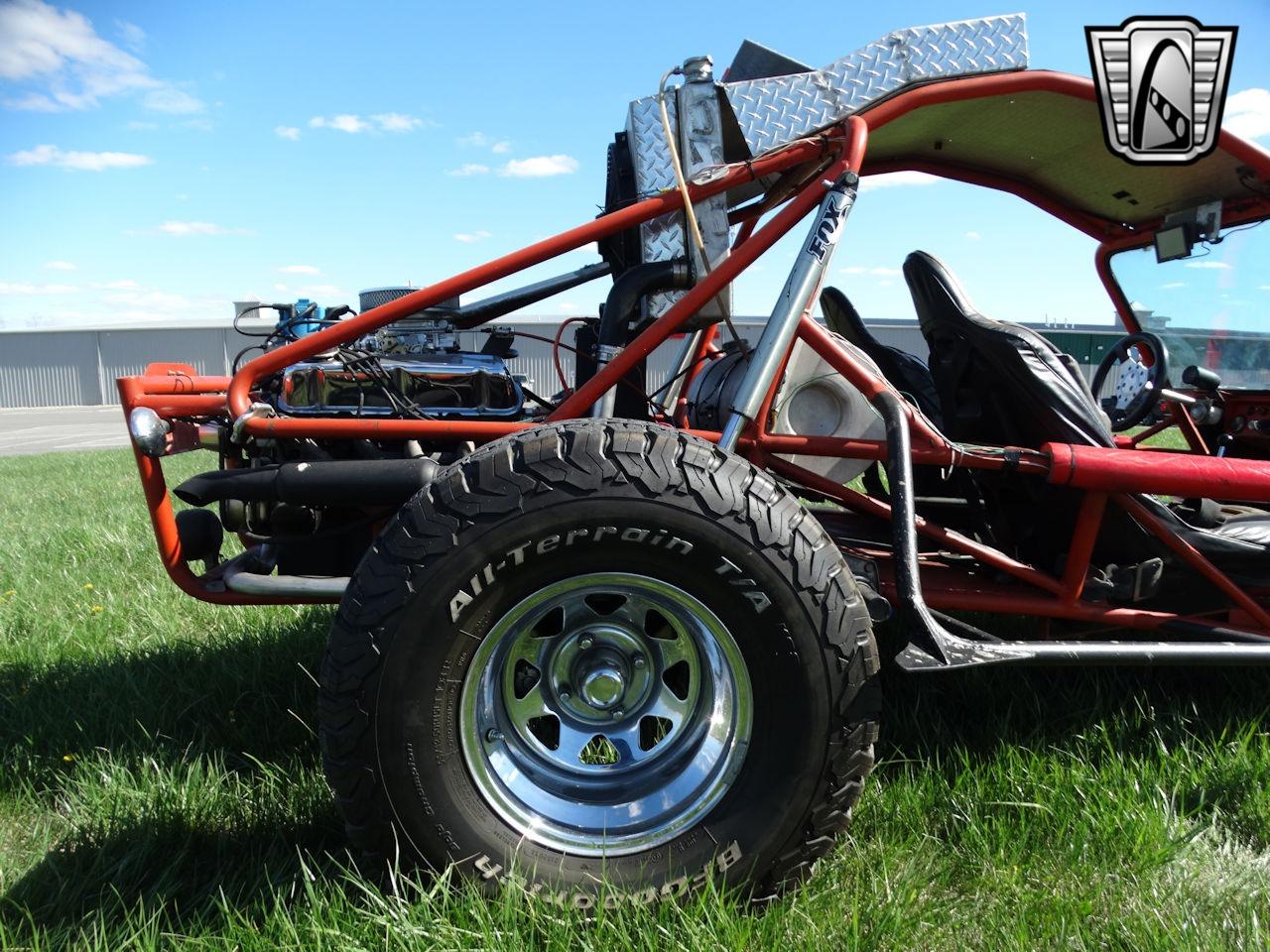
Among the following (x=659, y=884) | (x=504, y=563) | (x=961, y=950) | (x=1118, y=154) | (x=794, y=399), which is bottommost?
(x=961, y=950)

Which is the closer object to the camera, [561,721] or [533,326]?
[561,721]

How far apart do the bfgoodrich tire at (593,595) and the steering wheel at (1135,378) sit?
2177mm

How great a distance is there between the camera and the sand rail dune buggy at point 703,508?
1676 mm

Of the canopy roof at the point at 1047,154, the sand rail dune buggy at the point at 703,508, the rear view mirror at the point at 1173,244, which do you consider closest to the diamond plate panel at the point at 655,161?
the sand rail dune buggy at the point at 703,508

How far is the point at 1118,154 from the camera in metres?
2.71

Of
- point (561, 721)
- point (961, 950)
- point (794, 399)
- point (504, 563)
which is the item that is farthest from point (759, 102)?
point (961, 950)

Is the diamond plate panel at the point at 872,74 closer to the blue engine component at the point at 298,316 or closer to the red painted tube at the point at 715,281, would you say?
the red painted tube at the point at 715,281

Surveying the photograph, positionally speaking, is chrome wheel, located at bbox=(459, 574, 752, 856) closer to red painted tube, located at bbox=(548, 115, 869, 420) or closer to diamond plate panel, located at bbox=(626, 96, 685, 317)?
red painted tube, located at bbox=(548, 115, 869, 420)

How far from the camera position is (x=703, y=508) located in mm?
1692

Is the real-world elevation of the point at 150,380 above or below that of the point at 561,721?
above

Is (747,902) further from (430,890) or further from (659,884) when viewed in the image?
(430,890)

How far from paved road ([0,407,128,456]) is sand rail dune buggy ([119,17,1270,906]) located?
1457 centimetres

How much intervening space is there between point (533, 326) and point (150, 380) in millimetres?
24975

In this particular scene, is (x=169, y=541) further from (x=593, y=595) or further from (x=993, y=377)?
(x=993, y=377)
